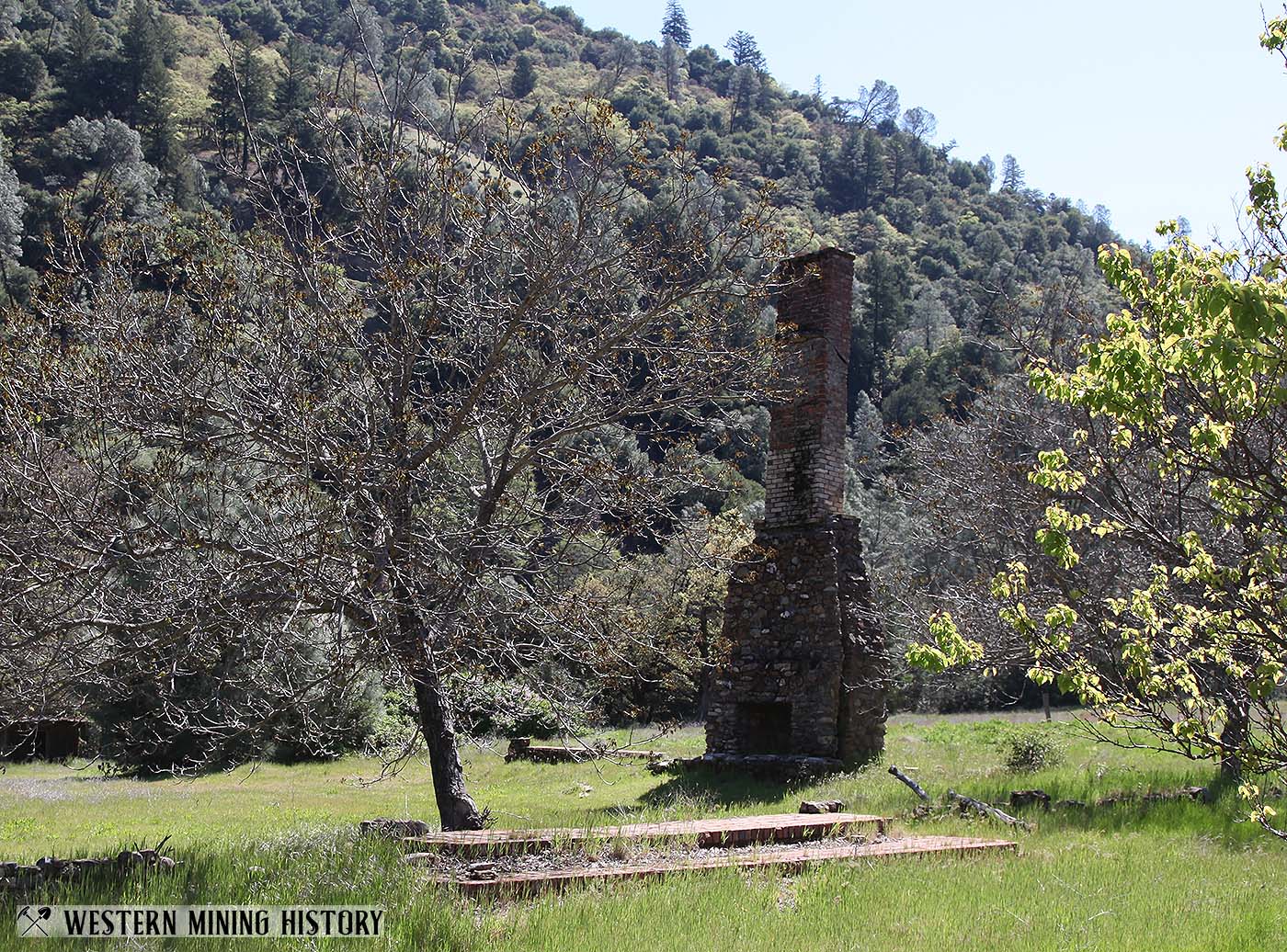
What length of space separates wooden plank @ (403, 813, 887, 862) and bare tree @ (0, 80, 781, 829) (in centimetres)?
125

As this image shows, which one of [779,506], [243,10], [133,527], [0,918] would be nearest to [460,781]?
[133,527]

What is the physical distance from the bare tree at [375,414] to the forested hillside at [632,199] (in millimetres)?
162

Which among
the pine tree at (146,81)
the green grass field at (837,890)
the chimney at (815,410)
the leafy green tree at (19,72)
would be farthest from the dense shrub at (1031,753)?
the leafy green tree at (19,72)

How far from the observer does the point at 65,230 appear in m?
9.27

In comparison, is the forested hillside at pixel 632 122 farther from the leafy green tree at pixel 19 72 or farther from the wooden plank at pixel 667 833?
the wooden plank at pixel 667 833

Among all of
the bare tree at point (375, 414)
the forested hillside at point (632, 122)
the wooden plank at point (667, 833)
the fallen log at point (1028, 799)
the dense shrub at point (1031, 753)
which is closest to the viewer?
the wooden plank at point (667, 833)

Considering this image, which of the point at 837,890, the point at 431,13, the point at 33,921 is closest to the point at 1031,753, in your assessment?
the point at 837,890

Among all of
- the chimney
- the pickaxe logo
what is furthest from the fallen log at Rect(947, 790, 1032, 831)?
the pickaxe logo

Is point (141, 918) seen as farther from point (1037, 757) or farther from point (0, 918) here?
point (1037, 757)

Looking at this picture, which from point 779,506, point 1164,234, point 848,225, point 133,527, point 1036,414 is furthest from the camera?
point 848,225

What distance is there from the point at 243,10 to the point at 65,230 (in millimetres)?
125482

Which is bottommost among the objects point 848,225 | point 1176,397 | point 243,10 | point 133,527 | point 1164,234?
point 133,527

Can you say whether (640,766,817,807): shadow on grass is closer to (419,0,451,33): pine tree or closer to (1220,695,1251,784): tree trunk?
(1220,695,1251,784): tree trunk

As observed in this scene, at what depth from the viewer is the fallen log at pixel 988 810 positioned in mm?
10797
